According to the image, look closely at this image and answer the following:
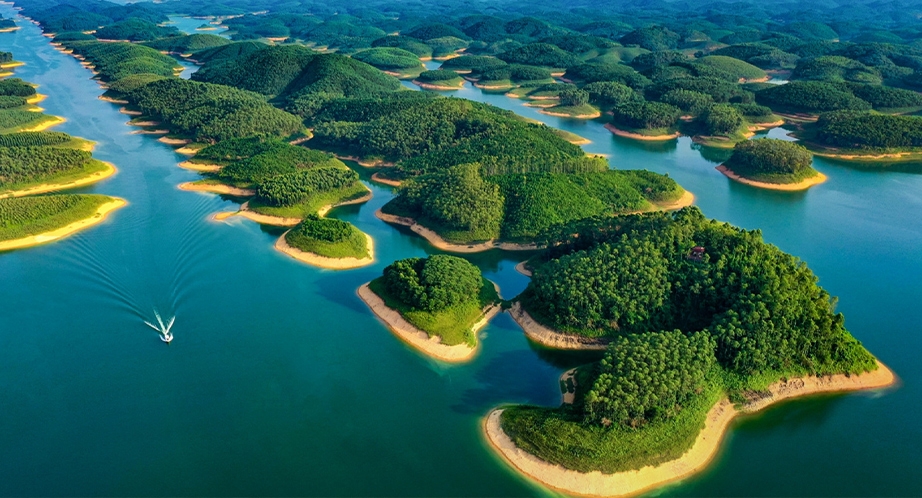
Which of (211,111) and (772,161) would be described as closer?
(772,161)

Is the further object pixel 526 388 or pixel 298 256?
pixel 298 256

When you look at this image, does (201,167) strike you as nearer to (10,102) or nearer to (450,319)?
(450,319)

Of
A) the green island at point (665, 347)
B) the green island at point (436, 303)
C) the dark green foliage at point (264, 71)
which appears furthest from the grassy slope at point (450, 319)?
the dark green foliage at point (264, 71)

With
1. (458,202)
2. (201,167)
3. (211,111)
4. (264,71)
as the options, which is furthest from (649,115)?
(264,71)

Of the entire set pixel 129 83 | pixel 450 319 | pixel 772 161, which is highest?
pixel 129 83

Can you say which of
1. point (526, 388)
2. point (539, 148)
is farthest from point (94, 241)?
point (539, 148)

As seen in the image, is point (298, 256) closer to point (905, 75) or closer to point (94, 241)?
point (94, 241)
